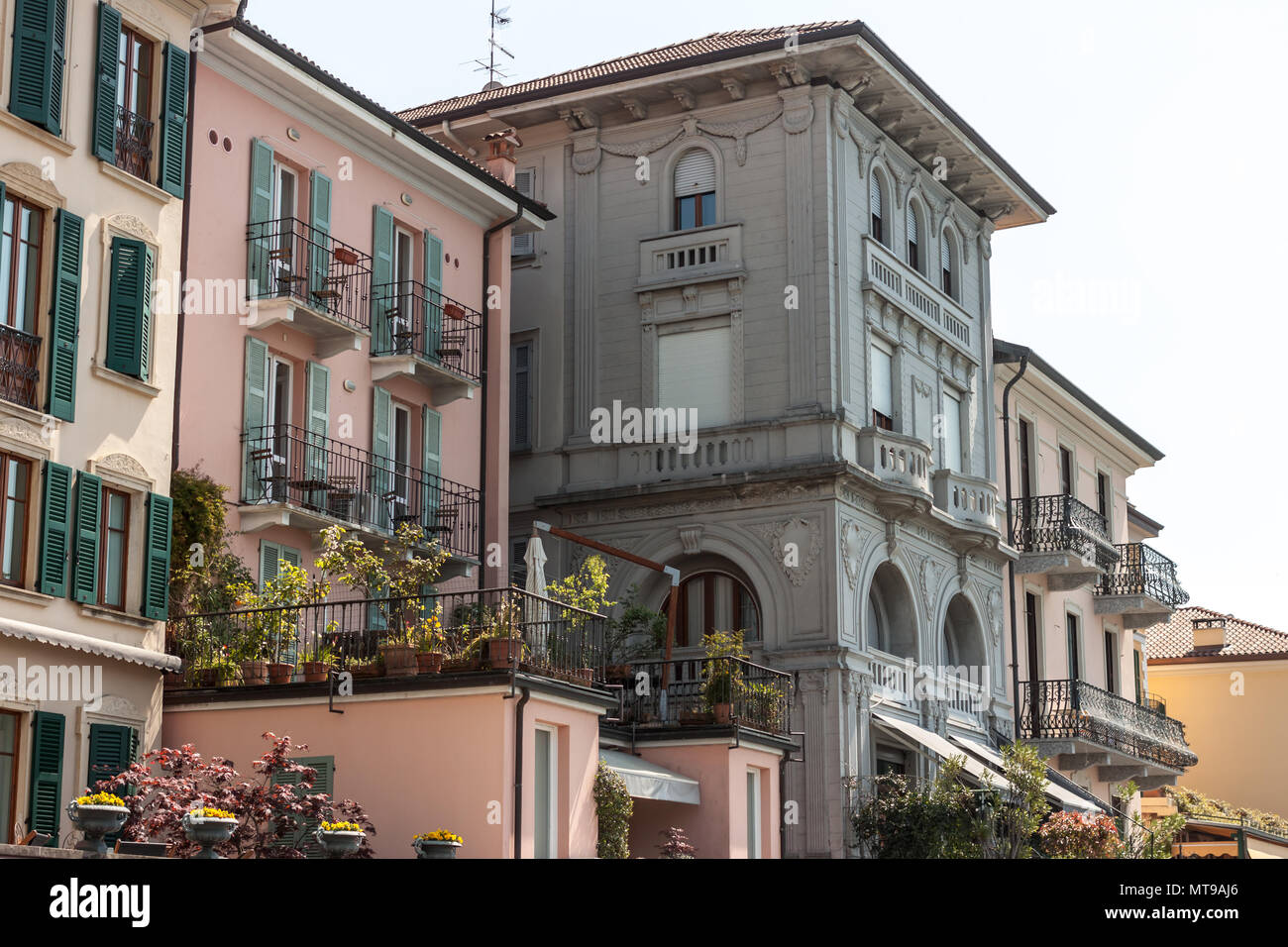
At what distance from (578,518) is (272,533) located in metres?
8.46

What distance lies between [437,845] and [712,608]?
1335cm

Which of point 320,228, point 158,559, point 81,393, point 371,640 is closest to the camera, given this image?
point 81,393

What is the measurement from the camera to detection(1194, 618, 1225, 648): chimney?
51.3 m

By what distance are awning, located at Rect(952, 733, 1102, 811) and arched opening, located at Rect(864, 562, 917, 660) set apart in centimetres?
187

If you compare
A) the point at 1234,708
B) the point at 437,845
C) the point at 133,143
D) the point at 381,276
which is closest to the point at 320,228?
the point at 381,276

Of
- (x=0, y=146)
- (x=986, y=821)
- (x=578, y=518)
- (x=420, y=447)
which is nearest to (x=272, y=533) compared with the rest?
(x=420, y=447)

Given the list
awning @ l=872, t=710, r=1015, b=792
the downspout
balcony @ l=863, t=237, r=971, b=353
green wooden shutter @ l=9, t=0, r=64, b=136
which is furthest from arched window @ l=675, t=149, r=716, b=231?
green wooden shutter @ l=9, t=0, r=64, b=136

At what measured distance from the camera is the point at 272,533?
21500 mm

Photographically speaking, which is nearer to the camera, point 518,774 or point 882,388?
point 518,774

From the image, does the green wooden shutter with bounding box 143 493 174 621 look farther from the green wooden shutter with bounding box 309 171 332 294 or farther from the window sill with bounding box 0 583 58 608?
the green wooden shutter with bounding box 309 171 332 294

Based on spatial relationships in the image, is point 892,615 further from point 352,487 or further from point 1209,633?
point 1209,633

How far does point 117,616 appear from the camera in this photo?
17.8m

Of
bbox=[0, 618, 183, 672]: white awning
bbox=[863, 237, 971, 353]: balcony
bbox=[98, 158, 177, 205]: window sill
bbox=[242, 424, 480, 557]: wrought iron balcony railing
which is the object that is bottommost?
bbox=[0, 618, 183, 672]: white awning
